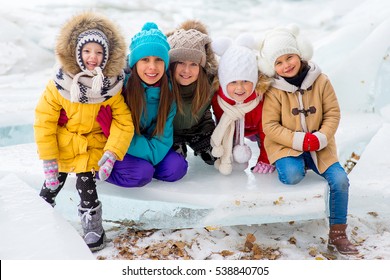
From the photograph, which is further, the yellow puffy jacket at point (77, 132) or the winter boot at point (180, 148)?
the winter boot at point (180, 148)

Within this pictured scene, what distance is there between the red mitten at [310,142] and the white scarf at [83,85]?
85 cm

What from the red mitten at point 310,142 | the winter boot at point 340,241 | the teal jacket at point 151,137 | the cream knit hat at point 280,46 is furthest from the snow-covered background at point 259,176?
the cream knit hat at point 280,46

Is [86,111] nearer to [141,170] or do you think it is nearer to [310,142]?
[141,170]

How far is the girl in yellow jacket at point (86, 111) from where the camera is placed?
179 cm

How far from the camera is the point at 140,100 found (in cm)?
192

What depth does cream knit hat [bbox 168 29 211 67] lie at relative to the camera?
1956mm

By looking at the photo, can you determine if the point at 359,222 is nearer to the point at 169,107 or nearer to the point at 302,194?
the point at 302,194

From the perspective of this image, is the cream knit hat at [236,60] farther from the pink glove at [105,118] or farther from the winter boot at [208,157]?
the pink glove at [105,118]

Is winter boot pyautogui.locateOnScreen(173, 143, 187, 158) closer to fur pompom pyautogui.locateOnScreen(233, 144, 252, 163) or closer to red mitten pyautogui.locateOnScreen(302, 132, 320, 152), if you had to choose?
fur pompom pyautogui.locateOnScreen(233, 144, 252, 163)

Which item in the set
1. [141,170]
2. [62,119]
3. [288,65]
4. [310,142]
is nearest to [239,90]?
[288,65]

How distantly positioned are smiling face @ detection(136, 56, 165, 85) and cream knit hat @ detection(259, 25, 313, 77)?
0.45 meters

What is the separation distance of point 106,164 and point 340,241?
1.03 meters

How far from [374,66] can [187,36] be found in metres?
1.75

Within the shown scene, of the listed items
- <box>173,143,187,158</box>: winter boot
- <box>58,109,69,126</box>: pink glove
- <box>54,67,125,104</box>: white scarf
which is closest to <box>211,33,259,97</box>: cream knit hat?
<box>173,143,187,158</box>: winter boot
